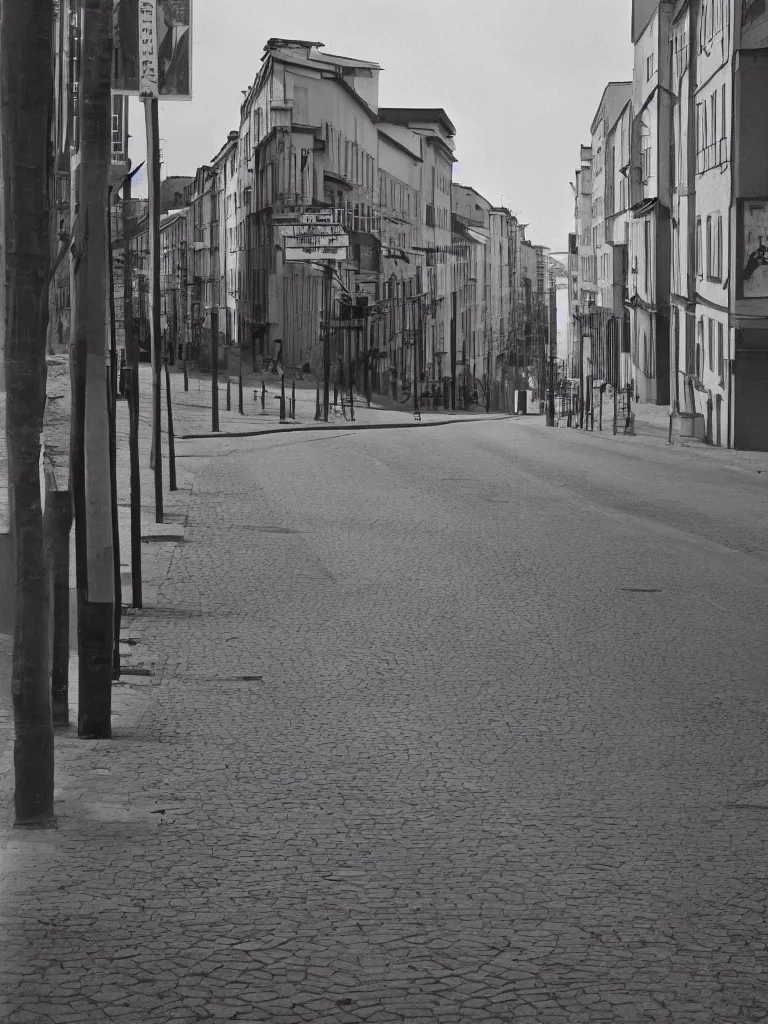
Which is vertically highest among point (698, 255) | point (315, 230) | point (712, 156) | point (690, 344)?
point (315, 230)

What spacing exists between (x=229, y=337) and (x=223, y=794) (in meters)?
71.9

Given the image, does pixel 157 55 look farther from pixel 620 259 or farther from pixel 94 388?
pixel 620 259

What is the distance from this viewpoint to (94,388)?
6535 mm

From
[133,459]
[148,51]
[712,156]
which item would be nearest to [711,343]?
[712,156]

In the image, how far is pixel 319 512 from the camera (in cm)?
1688

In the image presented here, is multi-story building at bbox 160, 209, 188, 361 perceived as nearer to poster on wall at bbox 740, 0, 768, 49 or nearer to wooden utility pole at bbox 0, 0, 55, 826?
poster on wall at bbox 740, 0, 768, 49

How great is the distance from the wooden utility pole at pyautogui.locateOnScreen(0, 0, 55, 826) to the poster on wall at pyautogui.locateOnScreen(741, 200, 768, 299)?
1209 inches

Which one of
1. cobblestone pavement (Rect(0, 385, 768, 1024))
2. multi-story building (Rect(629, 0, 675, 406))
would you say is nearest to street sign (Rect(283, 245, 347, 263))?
multi-story building (Rect(629, 0, 675, 406))

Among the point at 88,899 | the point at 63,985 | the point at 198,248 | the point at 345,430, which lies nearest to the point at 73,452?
the point at 88,899

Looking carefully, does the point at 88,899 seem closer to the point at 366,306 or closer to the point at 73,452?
the point at 73,452

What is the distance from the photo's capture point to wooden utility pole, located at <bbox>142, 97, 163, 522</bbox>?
16.1 m

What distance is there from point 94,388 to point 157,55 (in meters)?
12.6

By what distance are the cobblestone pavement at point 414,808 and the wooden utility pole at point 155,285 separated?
12.8 ft

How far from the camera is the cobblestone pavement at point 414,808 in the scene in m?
3.82
